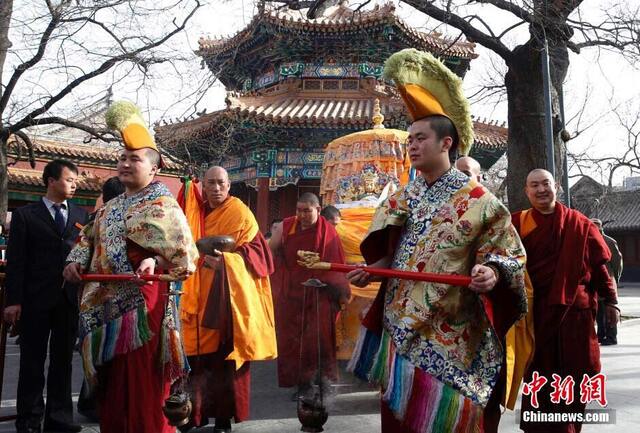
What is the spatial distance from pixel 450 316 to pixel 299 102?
33.9ft

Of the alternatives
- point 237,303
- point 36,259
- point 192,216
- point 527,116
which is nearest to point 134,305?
point 237,303

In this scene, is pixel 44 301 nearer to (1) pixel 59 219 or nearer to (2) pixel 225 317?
(1) pixel 59 219

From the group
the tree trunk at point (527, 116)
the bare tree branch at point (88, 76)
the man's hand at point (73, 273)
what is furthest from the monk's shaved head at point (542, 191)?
the bare tree branch at point (88, 76)

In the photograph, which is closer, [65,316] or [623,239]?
[65,316]

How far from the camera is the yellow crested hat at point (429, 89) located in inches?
89.6

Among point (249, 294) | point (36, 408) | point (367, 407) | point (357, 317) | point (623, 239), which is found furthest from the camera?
point (623, 239)

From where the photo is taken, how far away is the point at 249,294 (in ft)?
12.1

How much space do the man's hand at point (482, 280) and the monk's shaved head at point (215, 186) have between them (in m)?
2.26

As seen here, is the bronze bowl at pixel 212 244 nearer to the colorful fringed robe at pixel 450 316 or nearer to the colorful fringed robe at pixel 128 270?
the colorful fringed robe at pixel 128 270

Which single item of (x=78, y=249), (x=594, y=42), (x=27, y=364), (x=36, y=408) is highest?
(x=594, y=42)

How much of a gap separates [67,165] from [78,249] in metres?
1.24

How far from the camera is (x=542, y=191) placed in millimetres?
3273

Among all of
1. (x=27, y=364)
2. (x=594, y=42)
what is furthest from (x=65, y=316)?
(x=594, y=42)

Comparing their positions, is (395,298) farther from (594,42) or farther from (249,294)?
(594,42)
